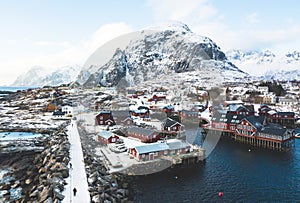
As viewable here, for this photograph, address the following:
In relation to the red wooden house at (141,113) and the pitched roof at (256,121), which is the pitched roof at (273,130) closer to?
the pitched roof at (256,121)

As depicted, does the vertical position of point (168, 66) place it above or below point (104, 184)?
above

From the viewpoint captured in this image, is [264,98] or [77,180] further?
[264,98]

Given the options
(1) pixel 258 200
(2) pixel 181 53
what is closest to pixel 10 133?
(1) pixel 258 200

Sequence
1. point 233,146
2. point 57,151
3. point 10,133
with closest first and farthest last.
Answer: point 57,151 < point 233,146 < point 10,133

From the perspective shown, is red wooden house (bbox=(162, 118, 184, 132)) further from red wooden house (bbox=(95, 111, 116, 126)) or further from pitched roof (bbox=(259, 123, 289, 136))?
pitched roof (bbox=(259, 123, 289, 136))

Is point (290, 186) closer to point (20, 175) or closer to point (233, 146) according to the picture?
→ point (233, 146)

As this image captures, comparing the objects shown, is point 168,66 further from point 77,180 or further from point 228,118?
point 77,180

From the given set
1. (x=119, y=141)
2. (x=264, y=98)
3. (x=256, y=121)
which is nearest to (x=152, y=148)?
(x=119, y=141)
